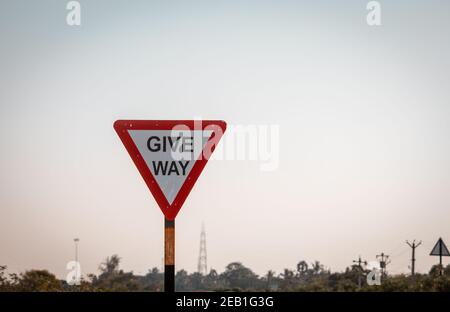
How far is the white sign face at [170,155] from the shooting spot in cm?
555

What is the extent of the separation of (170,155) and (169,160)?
0.14 ft

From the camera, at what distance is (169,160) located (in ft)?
18.3

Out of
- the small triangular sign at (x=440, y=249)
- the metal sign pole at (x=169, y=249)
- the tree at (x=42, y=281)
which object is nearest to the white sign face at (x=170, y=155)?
the metal sign pole at (x=169, y=249)

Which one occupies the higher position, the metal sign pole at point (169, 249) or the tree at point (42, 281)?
the metal sign pole at point (169, 249)

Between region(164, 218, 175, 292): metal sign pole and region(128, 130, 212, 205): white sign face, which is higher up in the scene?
region(128, 130, 212, 205): white sign face

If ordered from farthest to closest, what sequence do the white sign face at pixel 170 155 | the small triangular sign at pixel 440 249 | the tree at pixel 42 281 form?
the tree at pixel 42 281, the small triangular sign at pixel 440 249, the white sign face at pixel 170 155

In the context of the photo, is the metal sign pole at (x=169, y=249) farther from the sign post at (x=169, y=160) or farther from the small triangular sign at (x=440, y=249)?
the small triangular sign at (x=440, y=249)

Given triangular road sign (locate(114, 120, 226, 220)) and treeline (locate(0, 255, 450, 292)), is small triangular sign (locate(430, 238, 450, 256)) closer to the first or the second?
treeline (locate(0, 255, 450, 292))

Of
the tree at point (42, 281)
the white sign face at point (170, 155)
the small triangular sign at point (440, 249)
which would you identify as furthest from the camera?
the tree at point (42, 281)

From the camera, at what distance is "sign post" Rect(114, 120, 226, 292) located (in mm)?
5559

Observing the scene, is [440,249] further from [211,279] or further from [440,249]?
[211,279]

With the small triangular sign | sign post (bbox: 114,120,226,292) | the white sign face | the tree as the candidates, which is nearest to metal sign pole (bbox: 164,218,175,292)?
sign post (bbox: 114,120,226,292)

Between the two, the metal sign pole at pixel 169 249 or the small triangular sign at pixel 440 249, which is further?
the small triangular sign at pixel 440 249
